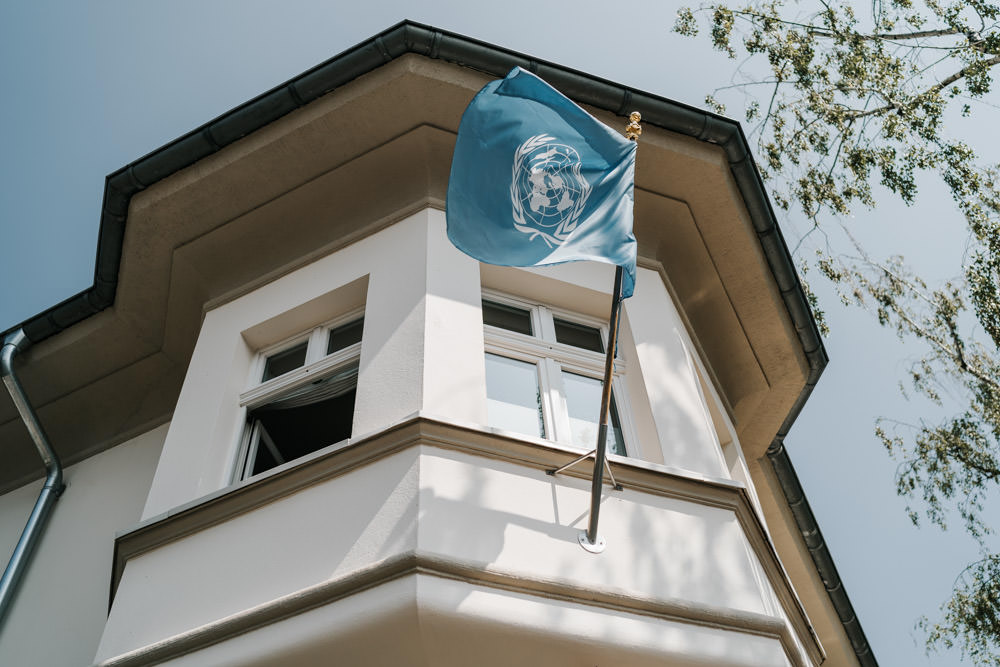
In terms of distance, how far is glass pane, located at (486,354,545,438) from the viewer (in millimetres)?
5773

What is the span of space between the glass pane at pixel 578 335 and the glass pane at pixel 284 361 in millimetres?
1933

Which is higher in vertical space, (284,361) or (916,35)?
(916,35)

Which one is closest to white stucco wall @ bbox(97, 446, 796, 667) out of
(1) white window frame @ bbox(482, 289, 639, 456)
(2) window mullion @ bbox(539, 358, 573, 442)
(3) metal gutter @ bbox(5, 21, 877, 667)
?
(2) window mullion @ bbox(539, 358, 573, 442)

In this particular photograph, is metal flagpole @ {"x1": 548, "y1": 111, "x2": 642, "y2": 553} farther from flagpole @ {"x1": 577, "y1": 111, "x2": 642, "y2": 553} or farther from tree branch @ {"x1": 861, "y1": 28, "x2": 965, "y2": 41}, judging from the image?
tree branch @ {"x1": 861, "y1": 28, "x2": 965, "y2": 41}

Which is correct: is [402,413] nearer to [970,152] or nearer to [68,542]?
[68,542]

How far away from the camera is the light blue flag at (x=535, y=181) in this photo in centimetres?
457

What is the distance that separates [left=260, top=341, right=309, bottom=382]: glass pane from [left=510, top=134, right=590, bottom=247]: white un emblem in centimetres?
278

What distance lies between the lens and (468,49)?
270 inches

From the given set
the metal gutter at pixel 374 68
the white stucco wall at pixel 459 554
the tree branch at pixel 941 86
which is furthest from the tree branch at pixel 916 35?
the white stucco wall at pixel 459 554

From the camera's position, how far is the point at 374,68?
6863 millimetres

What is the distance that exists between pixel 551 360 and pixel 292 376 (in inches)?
73.3

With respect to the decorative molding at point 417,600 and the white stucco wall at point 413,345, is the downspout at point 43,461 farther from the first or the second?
the decorative molding at point 417,600

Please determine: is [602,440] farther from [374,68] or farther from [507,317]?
[374,68]

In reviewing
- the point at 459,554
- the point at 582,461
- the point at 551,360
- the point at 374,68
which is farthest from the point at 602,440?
the point at 374,68
